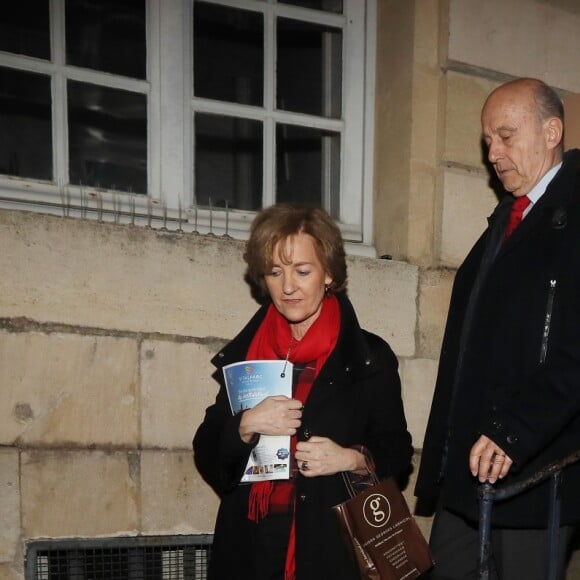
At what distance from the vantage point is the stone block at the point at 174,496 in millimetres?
3283

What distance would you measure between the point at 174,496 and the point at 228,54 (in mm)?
2155

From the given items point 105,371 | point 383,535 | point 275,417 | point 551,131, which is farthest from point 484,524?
point 105,371

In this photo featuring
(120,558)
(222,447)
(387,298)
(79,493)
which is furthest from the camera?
(387,298)

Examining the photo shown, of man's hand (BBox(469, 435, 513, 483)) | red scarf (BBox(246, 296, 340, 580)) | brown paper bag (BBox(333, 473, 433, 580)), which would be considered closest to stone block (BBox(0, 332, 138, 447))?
red scarf (BBox(246, 296, 340, 580))

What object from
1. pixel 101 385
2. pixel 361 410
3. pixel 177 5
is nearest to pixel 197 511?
pixel 101 385

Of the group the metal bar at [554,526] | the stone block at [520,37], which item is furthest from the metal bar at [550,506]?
the stone block at [520,37]

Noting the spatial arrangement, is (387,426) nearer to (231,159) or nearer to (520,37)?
(231,159)

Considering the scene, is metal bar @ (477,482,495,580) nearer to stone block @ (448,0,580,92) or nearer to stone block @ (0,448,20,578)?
stone block @ (0,448,20,578)

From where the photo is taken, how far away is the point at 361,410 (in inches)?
102

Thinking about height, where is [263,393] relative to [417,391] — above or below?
above

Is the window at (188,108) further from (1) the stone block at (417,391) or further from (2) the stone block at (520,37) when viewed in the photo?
(1) the stone block at (417,391)

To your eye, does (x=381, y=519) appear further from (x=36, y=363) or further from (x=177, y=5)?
(x=177, y=5)

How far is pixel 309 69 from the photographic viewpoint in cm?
405

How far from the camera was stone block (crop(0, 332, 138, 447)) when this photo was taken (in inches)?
121
